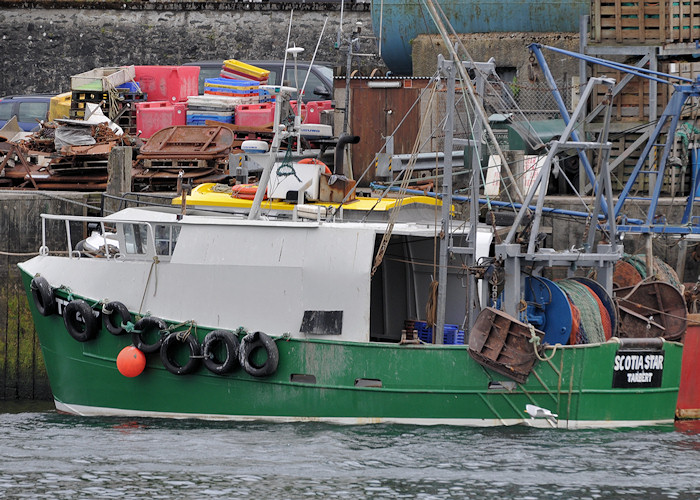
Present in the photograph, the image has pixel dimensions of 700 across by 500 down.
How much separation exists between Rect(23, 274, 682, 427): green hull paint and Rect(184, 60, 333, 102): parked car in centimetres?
993

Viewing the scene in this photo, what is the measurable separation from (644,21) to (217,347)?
9397 millimetres

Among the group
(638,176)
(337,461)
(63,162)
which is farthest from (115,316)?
(638,176)

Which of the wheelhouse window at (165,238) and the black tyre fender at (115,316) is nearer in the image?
the black tyre fender at (115,316)

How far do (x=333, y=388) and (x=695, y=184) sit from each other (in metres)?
5.90

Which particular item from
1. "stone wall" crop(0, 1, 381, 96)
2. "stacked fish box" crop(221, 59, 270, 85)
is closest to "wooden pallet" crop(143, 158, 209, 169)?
"stacked fish box" crop(221, 59, 270, 85)

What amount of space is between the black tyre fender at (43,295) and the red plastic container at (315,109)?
8.78 metres

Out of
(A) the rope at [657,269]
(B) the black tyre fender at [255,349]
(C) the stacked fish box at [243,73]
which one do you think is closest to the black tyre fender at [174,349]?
(B) the black tyre fender at [255,349]

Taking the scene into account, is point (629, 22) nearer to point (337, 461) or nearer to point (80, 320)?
point (80, 320)

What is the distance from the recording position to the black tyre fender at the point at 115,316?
14305 mm

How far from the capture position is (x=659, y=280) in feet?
49.2

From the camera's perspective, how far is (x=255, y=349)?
13961mm


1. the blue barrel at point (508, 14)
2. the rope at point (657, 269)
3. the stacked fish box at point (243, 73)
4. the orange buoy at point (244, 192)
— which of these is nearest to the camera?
the rope at point (657, 269)

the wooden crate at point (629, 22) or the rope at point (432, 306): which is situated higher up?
the wooden crate at point (629, 22)

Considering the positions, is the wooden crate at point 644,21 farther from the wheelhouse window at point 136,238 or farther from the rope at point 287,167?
the wheelhouse window at point 136,238
